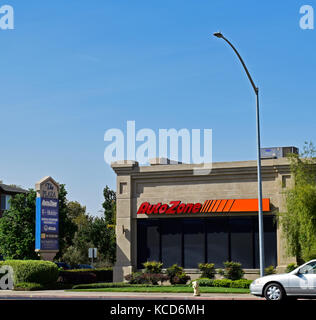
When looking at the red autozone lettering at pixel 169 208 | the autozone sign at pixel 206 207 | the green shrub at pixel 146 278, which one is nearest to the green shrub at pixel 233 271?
the autozone sign at pixel 206 207

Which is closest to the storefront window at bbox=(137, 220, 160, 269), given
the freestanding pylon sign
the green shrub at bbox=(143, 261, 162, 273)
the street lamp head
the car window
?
the green shrub at bbox=(143, 261, 162, 273)

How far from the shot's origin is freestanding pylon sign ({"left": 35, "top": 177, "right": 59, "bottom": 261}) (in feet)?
127

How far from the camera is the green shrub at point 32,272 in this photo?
35.7 metres

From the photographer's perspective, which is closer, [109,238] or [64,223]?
[64,223]

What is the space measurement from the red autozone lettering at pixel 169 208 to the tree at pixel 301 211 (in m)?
6.55

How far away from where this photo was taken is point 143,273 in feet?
→ 131

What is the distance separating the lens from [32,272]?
117ft

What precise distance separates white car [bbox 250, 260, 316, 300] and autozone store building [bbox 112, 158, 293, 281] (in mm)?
13666

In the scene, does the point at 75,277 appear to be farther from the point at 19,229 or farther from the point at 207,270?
the point at 19,229

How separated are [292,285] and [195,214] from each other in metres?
17.8

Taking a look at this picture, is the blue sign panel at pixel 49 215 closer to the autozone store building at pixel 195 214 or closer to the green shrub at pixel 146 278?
the autozone store building at pixel 195 214

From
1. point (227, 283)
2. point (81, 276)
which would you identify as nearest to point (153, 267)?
point (81, 276)
